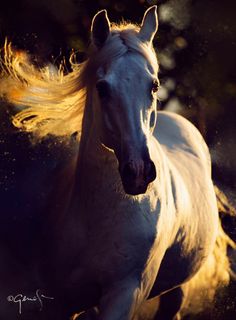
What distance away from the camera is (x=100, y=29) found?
4348mm

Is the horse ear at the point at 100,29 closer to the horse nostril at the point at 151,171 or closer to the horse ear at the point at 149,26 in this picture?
the horse ear at the point at 149,26

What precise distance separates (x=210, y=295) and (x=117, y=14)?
2.61 m

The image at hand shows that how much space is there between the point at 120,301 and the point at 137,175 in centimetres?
71

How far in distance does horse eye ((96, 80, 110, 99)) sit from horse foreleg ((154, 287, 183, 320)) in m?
2.29

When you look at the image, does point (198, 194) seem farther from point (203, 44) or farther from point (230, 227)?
point (203, 44)

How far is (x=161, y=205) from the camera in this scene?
14.6 ft

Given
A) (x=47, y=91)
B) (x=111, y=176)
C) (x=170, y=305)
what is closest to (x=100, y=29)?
(x=47, y=91)

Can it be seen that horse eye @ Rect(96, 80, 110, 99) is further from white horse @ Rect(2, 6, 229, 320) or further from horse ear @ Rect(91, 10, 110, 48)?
horse ear @ Rect(91, 10, 110, 48)

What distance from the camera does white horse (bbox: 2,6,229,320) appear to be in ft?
13.2

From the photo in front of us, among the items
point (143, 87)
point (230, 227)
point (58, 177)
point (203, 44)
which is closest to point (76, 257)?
point (58, 177)

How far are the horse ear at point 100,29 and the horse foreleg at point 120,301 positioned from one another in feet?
4.01
